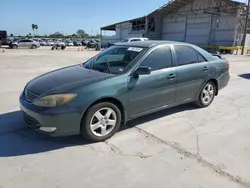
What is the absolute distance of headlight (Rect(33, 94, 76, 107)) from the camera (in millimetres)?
3307

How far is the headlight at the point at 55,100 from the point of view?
3307 mm

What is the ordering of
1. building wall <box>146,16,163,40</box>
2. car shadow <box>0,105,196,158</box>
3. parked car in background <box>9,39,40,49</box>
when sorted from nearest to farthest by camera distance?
1. car shadow <box>0,105,196,158</box>
2. parked car in background <box>9,39,40,49</box>
3. building wall <box>146,16,163,40</box>

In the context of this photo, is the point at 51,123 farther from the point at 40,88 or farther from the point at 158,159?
the point at 158,159

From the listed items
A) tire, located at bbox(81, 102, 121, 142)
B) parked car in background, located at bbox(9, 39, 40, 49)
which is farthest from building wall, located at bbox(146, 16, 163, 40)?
tire, located at bbox(81, 102, 121, 142)

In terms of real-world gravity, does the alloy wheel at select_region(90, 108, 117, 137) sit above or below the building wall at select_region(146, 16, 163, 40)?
below

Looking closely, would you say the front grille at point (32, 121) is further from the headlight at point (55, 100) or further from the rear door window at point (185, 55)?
the rear door window at point (185, 55)

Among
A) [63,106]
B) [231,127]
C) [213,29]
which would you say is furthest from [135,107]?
[213,29]

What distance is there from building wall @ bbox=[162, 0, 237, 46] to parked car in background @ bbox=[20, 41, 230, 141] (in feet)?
102

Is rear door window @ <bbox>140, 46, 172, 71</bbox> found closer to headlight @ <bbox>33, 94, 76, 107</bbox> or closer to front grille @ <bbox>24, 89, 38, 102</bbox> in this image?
headlight @ <bbox>33, 94, 76, 107</bbox>

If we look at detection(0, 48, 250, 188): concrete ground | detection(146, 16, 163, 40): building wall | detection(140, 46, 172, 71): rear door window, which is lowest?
detection(0, 48, 250, 188): concrete ground

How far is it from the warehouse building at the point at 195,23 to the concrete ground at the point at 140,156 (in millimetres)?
31850

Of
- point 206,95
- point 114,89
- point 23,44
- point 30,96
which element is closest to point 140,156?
point 114,89

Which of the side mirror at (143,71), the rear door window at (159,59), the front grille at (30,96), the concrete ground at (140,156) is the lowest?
the concrete ground at (140,156)

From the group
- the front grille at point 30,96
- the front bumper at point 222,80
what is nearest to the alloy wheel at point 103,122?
the front grille at point 30,96
